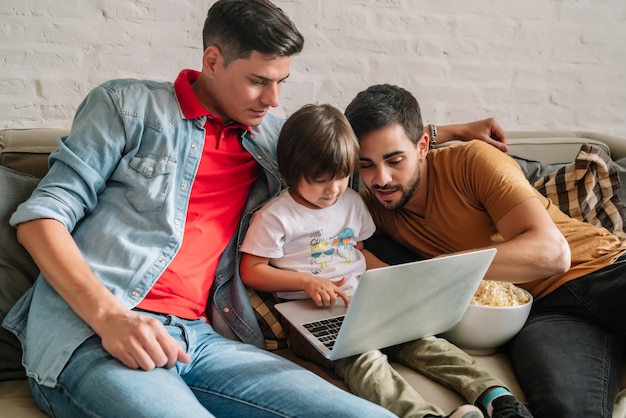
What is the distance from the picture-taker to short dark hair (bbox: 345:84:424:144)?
162 cm

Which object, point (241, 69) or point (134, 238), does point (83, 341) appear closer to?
point (134, 238)

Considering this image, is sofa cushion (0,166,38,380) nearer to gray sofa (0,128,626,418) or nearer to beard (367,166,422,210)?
gray sofa (0,128,626,418)

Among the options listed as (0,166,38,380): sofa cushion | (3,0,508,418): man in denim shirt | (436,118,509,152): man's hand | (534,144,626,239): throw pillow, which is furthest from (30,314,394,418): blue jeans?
(534,144,626,239): throw pillow

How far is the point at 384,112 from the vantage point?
163 centimetres

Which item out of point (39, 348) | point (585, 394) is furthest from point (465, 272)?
point (39, 348)

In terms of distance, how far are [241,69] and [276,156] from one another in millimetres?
250

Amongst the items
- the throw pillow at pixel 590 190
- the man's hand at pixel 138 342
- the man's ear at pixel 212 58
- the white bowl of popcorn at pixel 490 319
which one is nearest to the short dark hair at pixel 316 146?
the man's ear at pixel 212 58

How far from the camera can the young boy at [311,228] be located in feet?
4.85

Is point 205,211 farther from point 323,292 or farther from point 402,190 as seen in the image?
point 402,190

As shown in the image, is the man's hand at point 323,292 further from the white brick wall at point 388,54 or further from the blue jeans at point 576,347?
the white brick wall at point 388,54

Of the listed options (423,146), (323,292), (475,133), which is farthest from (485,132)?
(323,292)

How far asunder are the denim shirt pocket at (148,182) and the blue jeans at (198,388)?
25 cm

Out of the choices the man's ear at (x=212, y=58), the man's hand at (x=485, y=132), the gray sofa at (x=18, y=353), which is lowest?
the gray sofa at (x=18, y=353)

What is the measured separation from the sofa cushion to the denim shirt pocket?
0.82 feet
